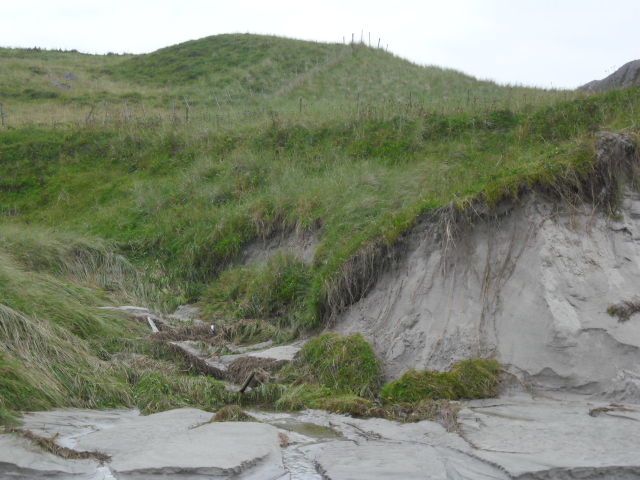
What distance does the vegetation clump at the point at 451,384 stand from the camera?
6.33 m

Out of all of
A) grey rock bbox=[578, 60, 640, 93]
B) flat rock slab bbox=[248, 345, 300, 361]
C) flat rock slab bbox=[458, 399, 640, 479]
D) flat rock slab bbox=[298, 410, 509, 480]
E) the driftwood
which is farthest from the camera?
grey rock bbox=[578, 60, 640, 93]

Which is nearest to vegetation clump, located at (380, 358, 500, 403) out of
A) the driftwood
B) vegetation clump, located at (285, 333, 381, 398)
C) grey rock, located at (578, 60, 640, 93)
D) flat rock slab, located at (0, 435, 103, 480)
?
vegetation clump, located at (285, 333, 381, 398)

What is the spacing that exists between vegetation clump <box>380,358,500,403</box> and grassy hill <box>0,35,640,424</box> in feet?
7.32

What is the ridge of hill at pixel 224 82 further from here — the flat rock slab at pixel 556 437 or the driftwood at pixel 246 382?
the flat rock slab at pixel 556 437

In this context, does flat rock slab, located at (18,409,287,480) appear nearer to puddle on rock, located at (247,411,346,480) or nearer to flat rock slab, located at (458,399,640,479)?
puddle on rock, located at (247,411,346,480)

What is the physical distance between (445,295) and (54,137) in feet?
52.4

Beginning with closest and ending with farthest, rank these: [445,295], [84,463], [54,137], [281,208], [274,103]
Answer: [84,463] → [445,295] → [281,208] → [54,137] → [274,103]

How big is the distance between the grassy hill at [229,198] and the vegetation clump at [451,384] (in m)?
2.23

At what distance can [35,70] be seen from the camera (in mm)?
34094

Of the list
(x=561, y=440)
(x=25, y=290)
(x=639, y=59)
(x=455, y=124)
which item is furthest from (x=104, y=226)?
(x=639, y=59)

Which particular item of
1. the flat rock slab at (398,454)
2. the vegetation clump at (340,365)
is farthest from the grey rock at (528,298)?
the flat rock slab at (398,454)

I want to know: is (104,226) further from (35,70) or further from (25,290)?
(35,70)

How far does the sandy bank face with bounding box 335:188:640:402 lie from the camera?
20.5 ft

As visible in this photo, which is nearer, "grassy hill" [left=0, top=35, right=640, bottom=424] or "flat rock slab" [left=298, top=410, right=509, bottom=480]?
"flat rock slab" [left=298, top=410, right=509, bottom=480]
